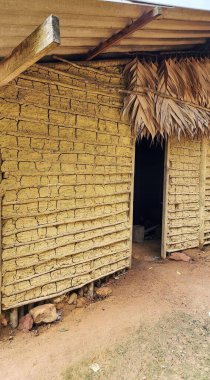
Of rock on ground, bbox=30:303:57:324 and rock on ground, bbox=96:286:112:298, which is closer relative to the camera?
rock on ground, bbox=30:303:57:324

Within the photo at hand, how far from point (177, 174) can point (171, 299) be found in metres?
2.23

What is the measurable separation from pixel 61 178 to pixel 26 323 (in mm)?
1686

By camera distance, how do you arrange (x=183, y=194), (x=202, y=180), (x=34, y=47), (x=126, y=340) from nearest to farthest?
(x=34, y=47) < (x=126, y=340) < (x=183, y=194) < (x=202, y=180)

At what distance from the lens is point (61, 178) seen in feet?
11.1

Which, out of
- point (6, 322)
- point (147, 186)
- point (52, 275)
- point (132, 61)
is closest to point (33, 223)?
point (52, 275)

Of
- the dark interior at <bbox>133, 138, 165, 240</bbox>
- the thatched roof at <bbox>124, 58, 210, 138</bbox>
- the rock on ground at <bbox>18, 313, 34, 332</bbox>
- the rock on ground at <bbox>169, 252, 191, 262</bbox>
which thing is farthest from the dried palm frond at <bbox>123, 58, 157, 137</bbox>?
the dark interior at <bbox>133, 138, 165, 240</bbox>

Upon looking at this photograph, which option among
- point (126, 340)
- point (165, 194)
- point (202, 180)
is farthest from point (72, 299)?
point (202, 180)

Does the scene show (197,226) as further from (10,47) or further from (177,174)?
(10,47)

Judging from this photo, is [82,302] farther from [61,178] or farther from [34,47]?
[34,47]

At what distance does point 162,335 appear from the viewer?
3025 mm

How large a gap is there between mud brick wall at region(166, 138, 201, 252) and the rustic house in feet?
0.10

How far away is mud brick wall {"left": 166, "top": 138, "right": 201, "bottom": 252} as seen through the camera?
5020mm

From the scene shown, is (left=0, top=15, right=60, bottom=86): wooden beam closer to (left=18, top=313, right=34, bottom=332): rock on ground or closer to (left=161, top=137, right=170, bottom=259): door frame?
(left=18, top=313, right=34, bottom=332): rock on ground

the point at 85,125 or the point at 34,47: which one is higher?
the point at 34,47
